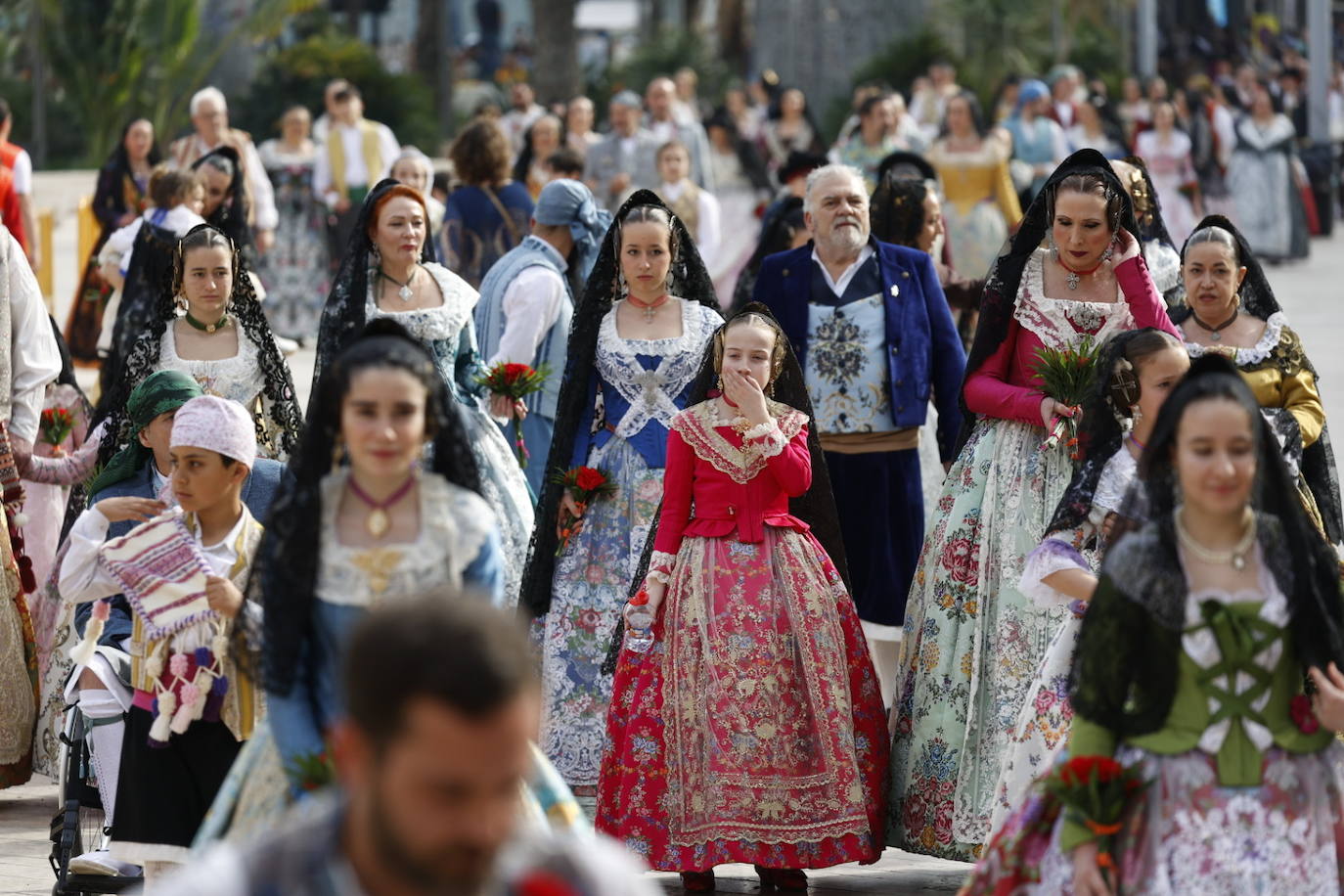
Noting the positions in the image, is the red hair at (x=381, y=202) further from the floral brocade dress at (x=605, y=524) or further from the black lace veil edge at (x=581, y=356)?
the floral brocade dress at (x=605, y=524)

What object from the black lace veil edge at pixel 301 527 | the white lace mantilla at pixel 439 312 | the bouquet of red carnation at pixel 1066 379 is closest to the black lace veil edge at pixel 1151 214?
the bouquet of red carnation at pixel 1066 379

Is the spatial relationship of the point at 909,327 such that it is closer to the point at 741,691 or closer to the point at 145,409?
the point at 741,691

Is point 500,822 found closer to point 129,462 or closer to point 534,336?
point 129,462

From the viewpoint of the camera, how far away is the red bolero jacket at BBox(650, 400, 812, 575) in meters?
6.81

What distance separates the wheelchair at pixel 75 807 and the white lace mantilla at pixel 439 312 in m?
2.29

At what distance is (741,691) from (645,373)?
1428mm

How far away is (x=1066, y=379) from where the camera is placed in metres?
6.88

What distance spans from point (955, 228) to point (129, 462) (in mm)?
10330

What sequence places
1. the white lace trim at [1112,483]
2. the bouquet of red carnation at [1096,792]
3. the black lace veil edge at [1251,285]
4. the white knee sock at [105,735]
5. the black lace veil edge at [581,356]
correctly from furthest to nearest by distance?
the black lace veil edge at [581,356]
the black lace veil edge at [1251,285]
the white knee sock at [105,735]
the white lace trim at [1112,483]
the bouquet of red carnation at [1096,792]

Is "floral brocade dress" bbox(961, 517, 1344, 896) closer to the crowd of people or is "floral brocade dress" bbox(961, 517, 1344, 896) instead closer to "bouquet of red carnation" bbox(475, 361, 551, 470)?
the crowd of people

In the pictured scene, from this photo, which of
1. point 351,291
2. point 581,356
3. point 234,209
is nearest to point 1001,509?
point 581,356

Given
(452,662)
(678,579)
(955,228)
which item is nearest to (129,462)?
(678,579)

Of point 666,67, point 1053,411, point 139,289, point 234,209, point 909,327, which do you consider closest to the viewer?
point 1053,411

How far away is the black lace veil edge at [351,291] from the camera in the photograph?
8.27m
